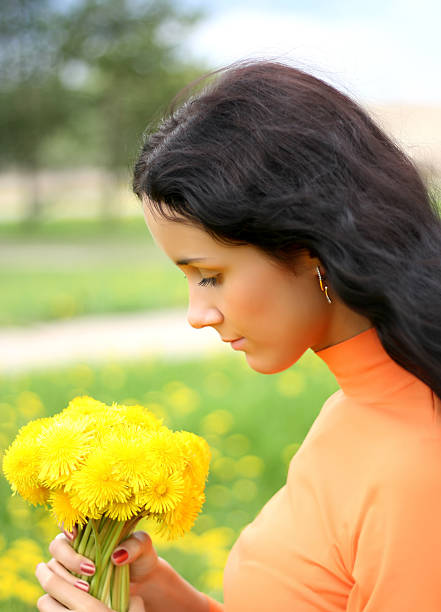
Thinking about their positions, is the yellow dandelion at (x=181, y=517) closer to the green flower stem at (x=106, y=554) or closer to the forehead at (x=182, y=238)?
the green flower stem at (x=106, y=554)

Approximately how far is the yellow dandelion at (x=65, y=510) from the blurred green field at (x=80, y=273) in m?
7.67

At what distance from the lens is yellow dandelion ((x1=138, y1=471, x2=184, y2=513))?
1.31m

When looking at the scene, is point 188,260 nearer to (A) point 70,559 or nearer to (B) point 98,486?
(B) point 98,486

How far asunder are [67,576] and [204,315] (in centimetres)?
49

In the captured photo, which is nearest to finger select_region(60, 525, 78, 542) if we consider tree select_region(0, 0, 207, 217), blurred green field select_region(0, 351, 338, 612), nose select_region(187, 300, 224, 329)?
nose select_region(187, 300, 224, 329)

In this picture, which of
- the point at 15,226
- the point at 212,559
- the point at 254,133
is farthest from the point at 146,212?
the point at 15,226

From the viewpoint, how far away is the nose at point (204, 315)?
4.58 feet

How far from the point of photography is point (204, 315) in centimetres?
140

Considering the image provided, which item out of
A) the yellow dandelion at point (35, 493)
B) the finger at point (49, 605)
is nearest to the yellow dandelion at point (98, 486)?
the yellow dandelion at point (35, 493)

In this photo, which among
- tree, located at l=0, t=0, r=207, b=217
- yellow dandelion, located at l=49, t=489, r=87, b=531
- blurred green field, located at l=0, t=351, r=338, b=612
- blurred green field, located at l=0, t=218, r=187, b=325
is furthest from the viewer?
tree, located at l=0, t=0, r=207, b=217

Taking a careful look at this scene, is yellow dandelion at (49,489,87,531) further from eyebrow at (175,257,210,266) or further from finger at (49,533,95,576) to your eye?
eyebrow at (175,257,210,266)

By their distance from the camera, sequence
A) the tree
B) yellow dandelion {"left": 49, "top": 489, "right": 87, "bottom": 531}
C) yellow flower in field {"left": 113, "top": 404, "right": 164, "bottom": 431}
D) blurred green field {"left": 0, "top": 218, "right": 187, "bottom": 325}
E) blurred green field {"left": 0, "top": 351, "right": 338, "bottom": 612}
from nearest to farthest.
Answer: yellow dandelion {"left": 49, "top": 489, "right": 87, "bottom": 531}, yellow flower in field {"left": 113, "top": 404, "right": 164, "bottom": 431}, blurred green field {"left": 0, "top": 351, "right": 338, "bottom": 612}, blurred green field {"left": 0, "top": 218, "right": 187, "bottom": 325}, the tree

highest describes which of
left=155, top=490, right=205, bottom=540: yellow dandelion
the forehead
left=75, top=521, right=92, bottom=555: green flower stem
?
the forehead

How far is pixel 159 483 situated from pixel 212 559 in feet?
6.93
